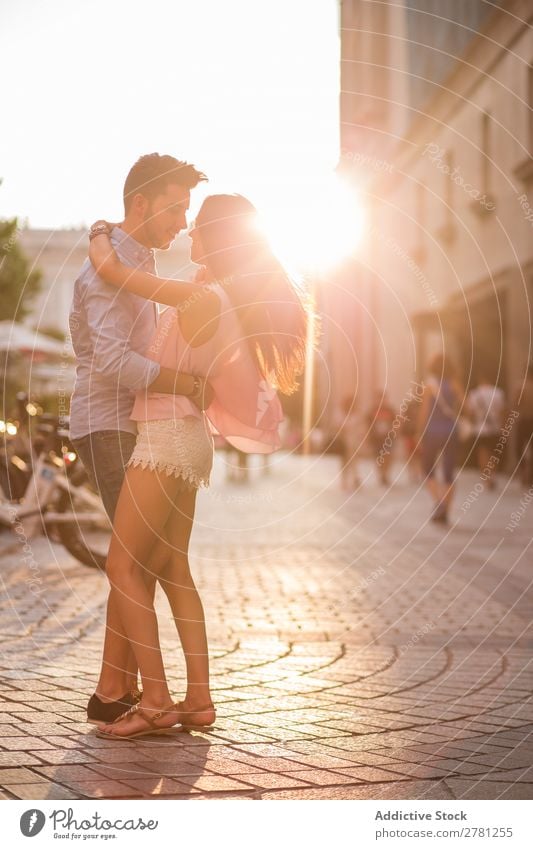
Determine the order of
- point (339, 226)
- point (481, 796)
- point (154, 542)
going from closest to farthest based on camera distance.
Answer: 1. point (481, 796)
2. point (154, 542)
3. point (339, 226)

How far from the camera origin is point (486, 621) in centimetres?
816

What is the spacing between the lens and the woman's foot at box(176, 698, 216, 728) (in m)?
5.09

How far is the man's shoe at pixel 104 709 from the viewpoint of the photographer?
5.11m

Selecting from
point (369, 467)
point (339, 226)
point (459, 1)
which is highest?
point (459, 1)

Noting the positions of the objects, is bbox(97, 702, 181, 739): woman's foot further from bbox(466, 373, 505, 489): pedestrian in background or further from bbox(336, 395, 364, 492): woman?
bbox(336, 395, 364, 492): woman

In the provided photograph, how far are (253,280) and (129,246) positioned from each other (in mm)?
502

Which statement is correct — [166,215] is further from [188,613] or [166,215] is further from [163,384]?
[188,613]

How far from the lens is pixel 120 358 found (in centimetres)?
476

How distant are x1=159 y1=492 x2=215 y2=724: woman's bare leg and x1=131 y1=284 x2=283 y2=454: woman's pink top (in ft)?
0.99

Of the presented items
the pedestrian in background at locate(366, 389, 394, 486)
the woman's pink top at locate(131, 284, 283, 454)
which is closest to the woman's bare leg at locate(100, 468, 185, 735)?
the woman's pink top at locate(131, 284, 283, 454)

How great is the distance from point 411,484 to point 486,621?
51.7 ft

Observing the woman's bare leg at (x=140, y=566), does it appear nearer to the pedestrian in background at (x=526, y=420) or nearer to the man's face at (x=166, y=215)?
the man's face at (x=166, y=215)
